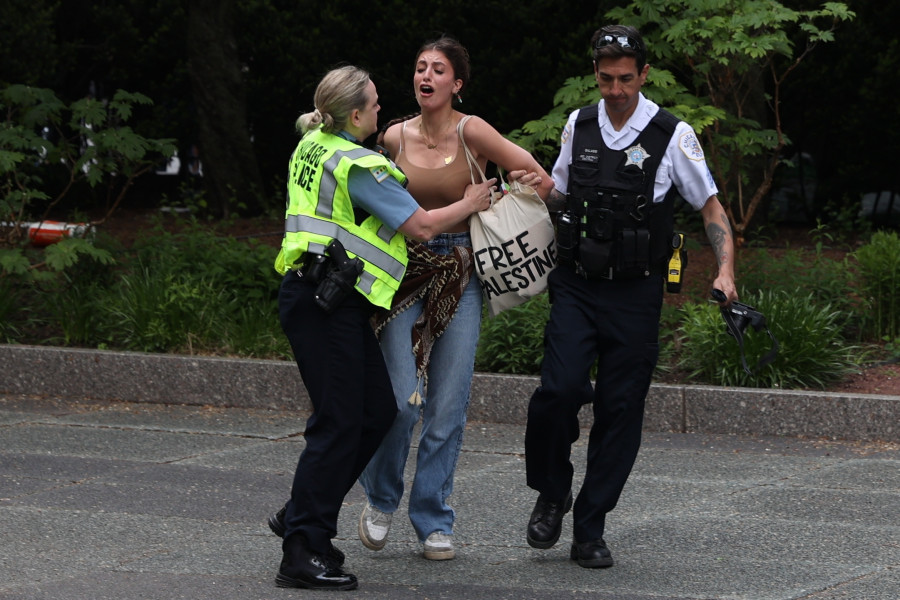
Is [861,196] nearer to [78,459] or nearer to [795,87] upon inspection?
[795,87]

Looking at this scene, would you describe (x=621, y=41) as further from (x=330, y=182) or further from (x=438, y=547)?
(x=438, y=547)

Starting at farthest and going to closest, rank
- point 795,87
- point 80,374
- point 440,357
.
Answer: point 795,87 < point 80,374 < point 440,357

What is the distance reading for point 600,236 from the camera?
4.71 meters

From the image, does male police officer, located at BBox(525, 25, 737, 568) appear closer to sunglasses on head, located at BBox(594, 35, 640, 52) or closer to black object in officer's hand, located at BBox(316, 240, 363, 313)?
sunglasses on head, located at BBox(594, 35, 640, 52)

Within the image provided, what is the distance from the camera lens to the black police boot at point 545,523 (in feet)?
16.1

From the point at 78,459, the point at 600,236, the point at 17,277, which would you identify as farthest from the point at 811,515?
the point at 17,277

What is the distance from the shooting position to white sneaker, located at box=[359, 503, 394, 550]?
16.2ft

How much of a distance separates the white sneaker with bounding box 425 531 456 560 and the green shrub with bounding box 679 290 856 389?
3.18 meters

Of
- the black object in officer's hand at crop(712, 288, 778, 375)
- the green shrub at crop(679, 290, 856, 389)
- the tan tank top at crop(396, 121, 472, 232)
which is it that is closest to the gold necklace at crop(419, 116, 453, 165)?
the tan tank top at crop(396, 121, 472, 232)

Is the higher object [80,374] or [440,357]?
[440,357]

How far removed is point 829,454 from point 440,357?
2.89 metres

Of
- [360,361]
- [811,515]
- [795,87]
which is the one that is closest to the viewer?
[360,361]

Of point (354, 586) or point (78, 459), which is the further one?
point (78, 459)

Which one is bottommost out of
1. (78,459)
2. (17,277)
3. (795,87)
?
(78,459)
